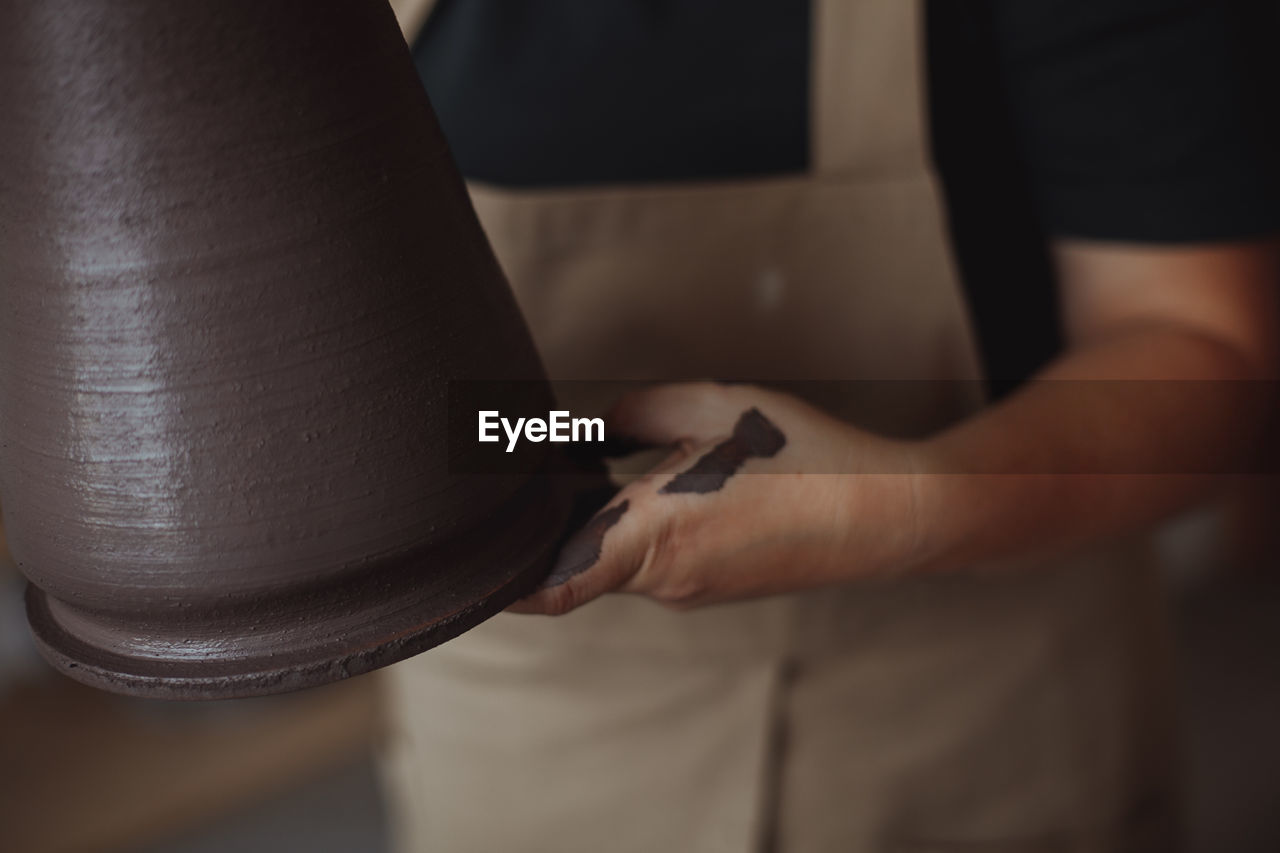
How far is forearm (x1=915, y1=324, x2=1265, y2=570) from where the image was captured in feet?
2.19

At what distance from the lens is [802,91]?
787 mm

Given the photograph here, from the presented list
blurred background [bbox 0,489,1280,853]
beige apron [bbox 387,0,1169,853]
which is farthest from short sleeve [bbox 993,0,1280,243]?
blurred background [bbox 0,489,1280,853]

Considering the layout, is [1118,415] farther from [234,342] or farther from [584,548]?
[234,342]

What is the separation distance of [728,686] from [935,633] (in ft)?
0.61

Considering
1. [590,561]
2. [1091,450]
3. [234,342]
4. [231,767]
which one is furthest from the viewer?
[231,767]

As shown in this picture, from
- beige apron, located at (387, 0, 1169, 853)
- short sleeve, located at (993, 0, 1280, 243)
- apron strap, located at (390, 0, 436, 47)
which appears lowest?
beige apron, located at (387, 0, 1169, 853)

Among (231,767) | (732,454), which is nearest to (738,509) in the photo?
(732,454)

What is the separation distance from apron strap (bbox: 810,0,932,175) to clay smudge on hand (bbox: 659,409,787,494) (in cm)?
29

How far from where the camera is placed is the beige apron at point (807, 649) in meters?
0.81

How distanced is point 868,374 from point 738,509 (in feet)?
1.04

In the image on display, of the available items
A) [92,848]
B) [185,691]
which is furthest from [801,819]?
[92,848]

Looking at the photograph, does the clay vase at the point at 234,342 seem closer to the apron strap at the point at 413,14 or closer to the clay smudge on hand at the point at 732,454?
the clay smudge on hand at the point at 732,454

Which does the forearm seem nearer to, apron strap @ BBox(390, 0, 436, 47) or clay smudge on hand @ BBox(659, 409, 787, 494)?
clay smudge on hand @ BBox(659, 409, 787, 494)

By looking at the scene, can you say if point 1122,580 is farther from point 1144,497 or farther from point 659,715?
point 659,715
